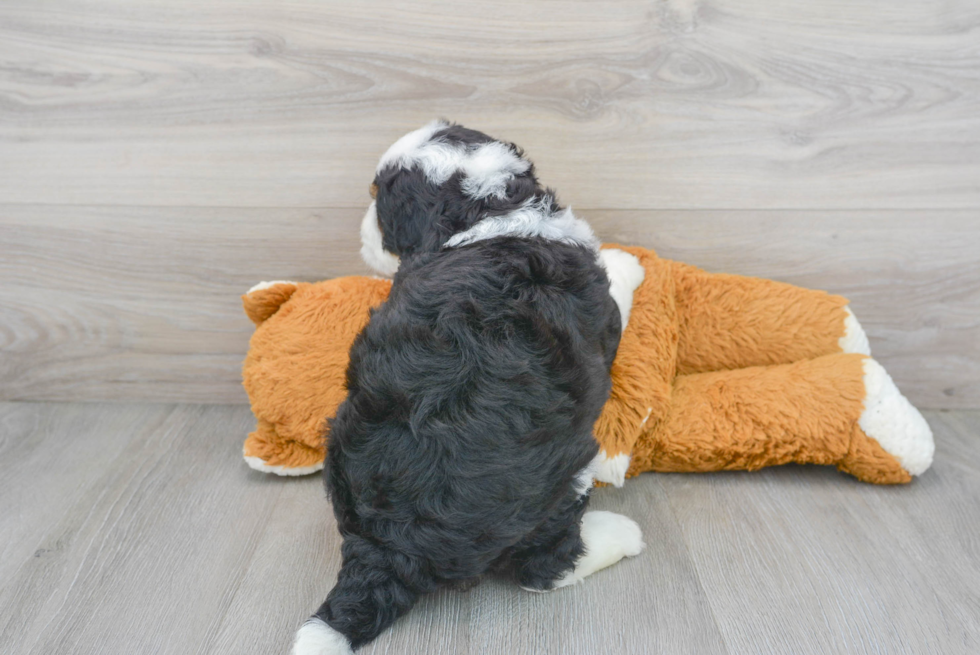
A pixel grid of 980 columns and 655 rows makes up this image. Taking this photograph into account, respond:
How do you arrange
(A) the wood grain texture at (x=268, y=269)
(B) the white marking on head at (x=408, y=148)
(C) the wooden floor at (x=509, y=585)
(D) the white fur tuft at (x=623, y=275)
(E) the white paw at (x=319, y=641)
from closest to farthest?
(E) the white paw at (x=319, y=641)
(C) the wooden floor at (x=509, y=585)
(B) the white marking on head at (x=408, y=148)
(D) the white fur tuft at (x=623, y=275)
(A) the wood grain texture at (x=268, y=269)

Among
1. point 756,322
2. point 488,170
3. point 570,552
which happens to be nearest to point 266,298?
point 488,170

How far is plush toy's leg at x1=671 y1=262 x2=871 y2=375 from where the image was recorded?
142cm

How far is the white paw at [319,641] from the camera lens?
2.88ft

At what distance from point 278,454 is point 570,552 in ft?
2.17

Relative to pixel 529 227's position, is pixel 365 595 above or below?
below

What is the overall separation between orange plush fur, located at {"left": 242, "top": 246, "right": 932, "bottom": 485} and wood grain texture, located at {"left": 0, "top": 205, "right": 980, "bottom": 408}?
14 centimetres

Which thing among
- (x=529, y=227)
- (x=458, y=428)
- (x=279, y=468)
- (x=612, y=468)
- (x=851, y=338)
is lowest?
(x=279, y=468)

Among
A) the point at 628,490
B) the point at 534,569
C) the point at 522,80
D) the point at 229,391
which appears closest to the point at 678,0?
the point at 522,80

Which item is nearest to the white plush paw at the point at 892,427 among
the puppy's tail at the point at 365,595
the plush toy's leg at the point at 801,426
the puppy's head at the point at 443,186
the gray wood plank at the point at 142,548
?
the plush toy's leg at the point at 801,426

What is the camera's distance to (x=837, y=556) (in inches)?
45.6

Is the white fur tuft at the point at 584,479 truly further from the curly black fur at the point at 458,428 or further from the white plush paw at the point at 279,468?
the white plush paw at the point at 279,468

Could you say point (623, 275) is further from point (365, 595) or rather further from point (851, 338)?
point (365, 595)

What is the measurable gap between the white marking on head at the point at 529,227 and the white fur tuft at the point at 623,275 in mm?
127

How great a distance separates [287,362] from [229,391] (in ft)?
1.42
